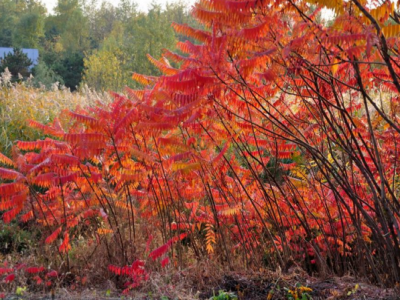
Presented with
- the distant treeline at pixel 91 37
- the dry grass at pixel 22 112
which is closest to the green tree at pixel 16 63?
the distant treeline at pixel 91 37

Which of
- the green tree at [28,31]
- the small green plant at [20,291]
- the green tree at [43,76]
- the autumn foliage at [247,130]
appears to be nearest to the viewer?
the autumn foliage at [247,130]

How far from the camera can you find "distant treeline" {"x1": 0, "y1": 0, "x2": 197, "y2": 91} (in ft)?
110

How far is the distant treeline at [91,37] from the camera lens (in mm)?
33562

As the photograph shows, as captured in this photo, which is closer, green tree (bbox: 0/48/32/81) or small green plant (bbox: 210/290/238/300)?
small green plant (bbox: 210/290/238/300)

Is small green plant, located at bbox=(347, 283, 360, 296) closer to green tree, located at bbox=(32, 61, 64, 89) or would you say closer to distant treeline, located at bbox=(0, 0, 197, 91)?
distant treeline, located at bbox=(0, 0, 197, 91)

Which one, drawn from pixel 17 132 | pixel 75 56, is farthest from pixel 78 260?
pixel 75 56

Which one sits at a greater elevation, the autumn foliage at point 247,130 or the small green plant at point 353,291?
the autumn foliage at point 247,130

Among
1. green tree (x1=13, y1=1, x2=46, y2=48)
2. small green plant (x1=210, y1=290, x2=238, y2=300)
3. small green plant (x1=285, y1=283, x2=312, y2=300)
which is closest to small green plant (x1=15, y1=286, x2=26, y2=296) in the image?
small green plant (x1=210, y1=290, x2=238, y2=300)

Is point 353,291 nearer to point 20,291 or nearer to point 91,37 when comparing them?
point 20,291

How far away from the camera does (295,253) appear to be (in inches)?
220

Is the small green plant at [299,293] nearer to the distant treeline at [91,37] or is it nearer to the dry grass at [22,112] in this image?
the dry grass at [22,112]

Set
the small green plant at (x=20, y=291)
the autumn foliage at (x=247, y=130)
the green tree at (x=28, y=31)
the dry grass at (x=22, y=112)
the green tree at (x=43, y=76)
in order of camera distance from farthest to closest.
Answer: the green tree at (x=28, y=31), the green tree at (x=43, y=76), the dry grass at (x=22, y=112), the small green plant at (x=20, y=291), the autumn foliage at (x=247, y=130)

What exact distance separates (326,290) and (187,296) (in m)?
1.14

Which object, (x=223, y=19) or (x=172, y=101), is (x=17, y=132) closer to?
(x=172, y=101)
